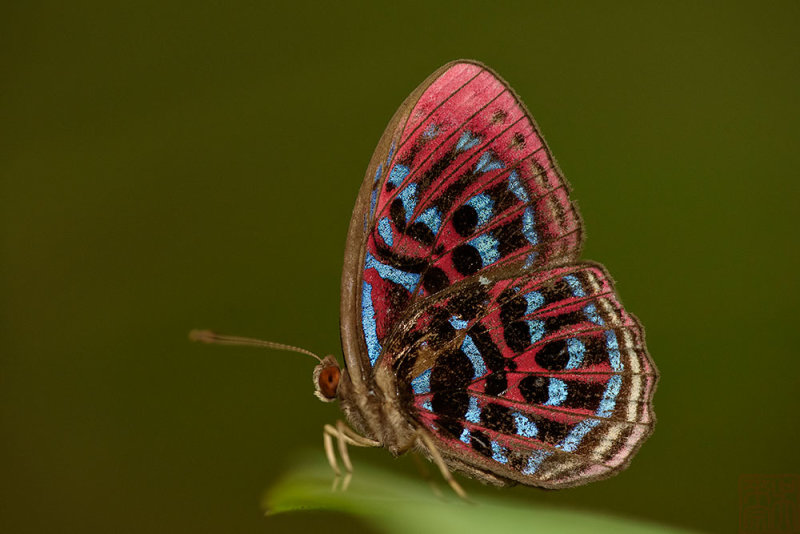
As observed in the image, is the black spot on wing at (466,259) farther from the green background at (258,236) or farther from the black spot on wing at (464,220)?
the green background at (258,236)

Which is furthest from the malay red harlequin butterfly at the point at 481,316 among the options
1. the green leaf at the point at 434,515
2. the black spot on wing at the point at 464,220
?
the green leaf at the point at 434,515

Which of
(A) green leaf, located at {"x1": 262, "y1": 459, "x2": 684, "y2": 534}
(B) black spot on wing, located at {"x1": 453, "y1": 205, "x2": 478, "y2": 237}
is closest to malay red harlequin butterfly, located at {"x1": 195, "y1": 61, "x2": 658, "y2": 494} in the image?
(B) black spot on wing, located at {"x1": 453, "y1": 205, "x2": 478, "y2": 237}

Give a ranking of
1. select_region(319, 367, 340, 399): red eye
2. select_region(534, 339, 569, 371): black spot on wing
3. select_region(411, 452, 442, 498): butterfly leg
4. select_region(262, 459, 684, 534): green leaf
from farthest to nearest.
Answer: select_region(534, 339, 569, 371): black spot on wing < select_region(319, 367, 340, 399): red eye < select_region(411, 452, 442, 498): butterfly leg < select_region(262, 459, 684, 534): green leaf

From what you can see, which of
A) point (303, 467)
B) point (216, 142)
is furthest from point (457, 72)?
point (216, 142)

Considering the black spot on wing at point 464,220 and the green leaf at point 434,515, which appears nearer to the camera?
the green leaf at point 434,515

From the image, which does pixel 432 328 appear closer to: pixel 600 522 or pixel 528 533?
pixel 600 522

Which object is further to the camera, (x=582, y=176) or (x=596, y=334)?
(x=582, y=176)

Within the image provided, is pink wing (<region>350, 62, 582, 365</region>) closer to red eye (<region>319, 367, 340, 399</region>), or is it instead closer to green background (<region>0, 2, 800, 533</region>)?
red eye (<region>319, 367, 340, 399</region>)

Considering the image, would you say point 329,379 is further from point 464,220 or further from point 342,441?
point 464,220
